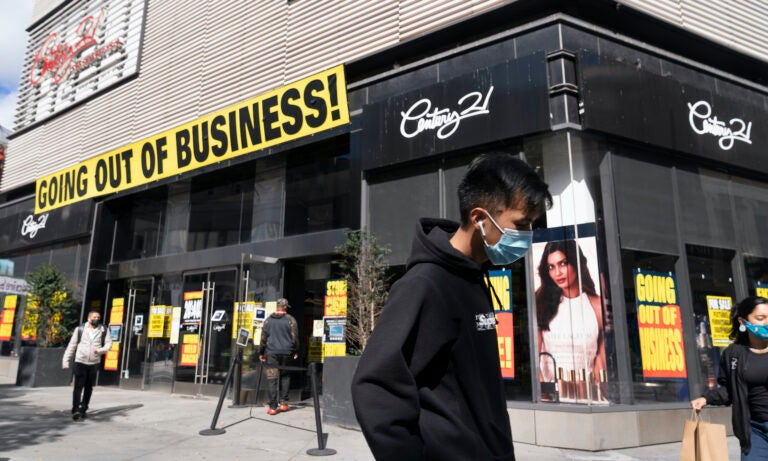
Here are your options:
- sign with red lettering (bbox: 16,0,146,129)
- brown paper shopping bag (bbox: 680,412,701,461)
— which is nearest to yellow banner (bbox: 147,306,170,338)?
sign with red lettering (bbox: 16,0,146,129)

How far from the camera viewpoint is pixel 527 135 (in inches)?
328

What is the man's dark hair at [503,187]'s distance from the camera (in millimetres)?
1942

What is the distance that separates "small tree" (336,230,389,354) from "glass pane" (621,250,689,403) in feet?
12.5

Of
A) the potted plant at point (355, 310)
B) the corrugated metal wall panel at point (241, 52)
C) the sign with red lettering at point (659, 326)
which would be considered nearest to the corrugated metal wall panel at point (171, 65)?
the corrugated metal wall panel at point (241, 52)

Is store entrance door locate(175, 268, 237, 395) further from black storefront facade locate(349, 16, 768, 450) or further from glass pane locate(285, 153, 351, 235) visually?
black storefront facade locate(349, 16, 768, 450)

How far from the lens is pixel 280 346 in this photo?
1024 centimetres

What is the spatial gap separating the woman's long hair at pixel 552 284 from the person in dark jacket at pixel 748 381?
3.22m

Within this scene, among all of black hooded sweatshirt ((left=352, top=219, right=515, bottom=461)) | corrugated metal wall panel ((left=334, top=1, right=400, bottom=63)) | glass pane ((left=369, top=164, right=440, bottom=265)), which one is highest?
corrugated metal wall panel ((left=334, top=1, right=400, bottom=63))

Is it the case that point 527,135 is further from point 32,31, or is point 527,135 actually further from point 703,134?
point 32,31

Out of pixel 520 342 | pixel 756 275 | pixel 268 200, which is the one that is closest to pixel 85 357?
pixel 268 200

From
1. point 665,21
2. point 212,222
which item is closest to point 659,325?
point 665,21

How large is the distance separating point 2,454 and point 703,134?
11410mm

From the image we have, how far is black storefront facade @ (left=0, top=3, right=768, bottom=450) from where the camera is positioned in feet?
25.6

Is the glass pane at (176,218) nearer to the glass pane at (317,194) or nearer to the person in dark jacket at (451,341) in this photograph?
the glass pane at (317,194)
